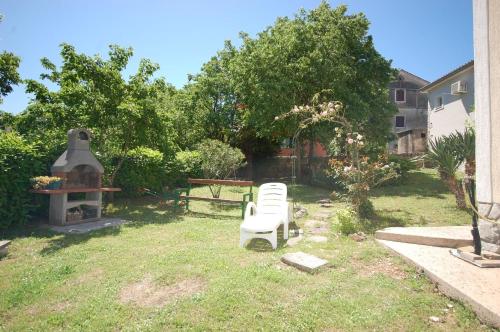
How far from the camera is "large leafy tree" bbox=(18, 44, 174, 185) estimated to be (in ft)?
31.3

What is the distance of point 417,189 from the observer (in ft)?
45.3

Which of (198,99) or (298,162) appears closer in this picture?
(298,162)

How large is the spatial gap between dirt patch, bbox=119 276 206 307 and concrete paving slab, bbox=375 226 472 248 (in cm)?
412

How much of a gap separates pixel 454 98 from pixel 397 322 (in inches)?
813

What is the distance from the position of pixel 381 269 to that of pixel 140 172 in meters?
10.4

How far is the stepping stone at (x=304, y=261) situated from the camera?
4.77m

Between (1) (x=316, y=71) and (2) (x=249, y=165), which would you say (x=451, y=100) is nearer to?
(1) (x=316, y=71)

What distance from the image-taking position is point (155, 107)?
10.4 metres

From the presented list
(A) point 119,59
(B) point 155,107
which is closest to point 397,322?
(B) point 155,107

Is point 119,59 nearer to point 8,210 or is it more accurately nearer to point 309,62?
point 8,210

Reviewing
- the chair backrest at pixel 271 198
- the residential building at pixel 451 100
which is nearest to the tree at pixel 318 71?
the residential building at pixel 451 100

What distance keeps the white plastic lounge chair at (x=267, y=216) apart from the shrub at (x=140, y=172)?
6.49 meters

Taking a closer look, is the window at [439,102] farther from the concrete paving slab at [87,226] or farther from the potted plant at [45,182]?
the potted plant at [45,182]

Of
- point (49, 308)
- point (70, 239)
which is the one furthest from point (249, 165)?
point (49, 308)
